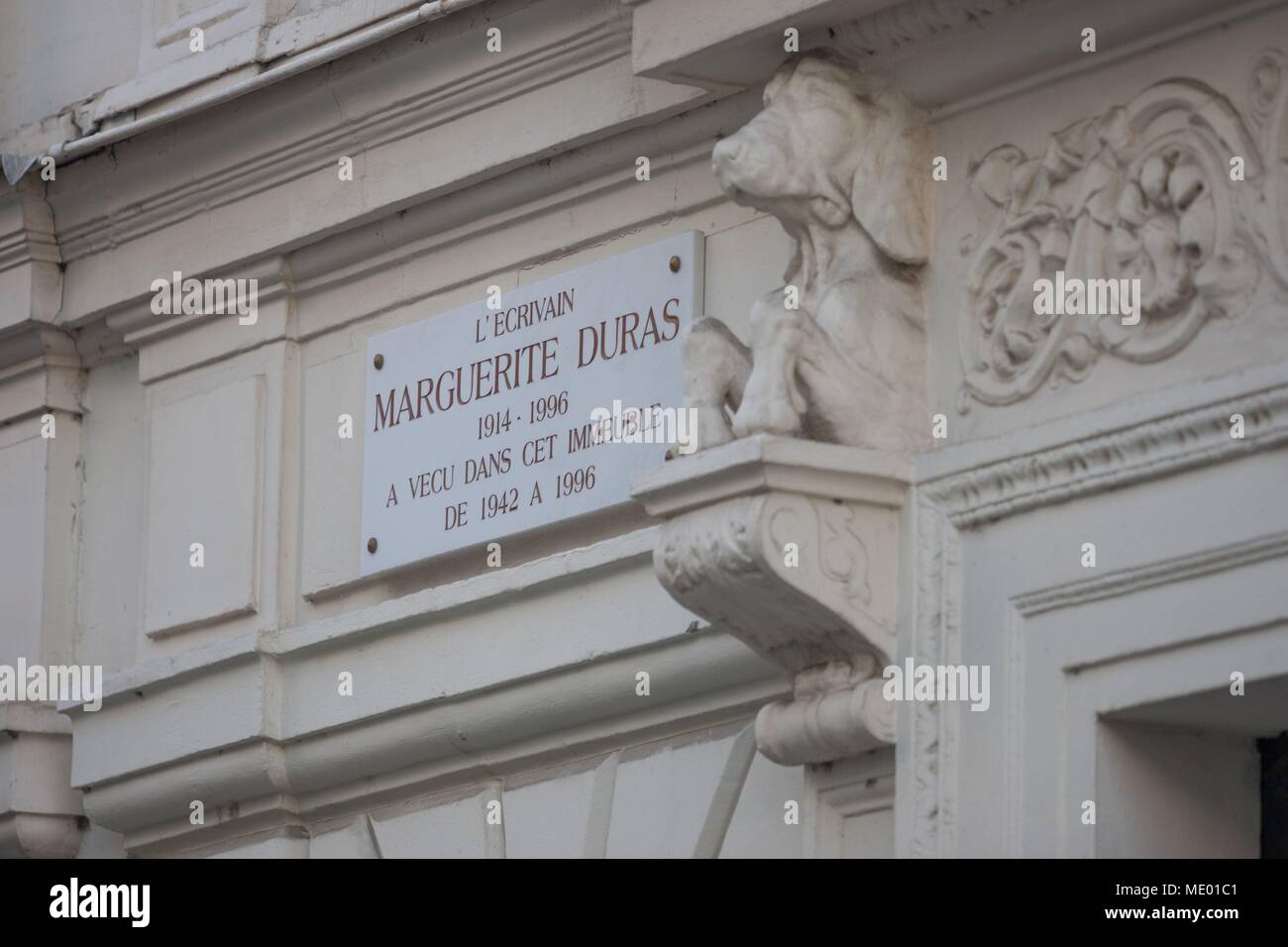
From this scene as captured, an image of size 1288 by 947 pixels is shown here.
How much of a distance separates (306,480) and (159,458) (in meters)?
0.50

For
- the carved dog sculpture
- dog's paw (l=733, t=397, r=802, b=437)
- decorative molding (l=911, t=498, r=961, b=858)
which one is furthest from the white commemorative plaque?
decorative molding (l=911, t=498, r=961, b=858)

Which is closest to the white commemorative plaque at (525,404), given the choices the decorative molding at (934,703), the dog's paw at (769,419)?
the dog's paw at (769,419)

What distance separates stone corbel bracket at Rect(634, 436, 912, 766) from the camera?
732cm

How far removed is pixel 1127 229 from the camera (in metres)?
7.28

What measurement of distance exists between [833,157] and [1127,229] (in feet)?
2.20

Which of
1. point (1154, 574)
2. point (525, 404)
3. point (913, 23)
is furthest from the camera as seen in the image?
point (525, 404)

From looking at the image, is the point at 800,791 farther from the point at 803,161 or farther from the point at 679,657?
the point at 803,161

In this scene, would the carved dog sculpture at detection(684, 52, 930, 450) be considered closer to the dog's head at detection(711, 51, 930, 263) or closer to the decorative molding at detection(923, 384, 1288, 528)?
the dog's head at detection(711, 51, 930, 263)

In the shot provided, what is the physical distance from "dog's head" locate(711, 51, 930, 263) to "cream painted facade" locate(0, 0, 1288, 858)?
1 centimetres

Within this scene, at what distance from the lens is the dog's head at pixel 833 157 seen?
7.59m

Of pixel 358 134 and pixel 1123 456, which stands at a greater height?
pixel 358 134

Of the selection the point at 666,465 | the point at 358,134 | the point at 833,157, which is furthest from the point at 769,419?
the point at 358,134

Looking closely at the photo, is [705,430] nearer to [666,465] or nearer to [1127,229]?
[666,465]
